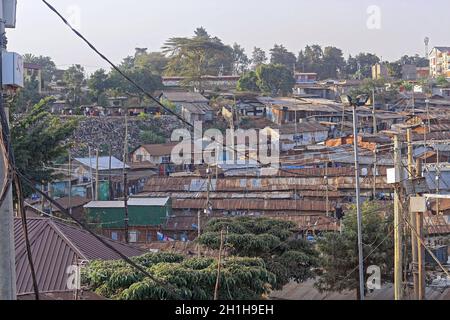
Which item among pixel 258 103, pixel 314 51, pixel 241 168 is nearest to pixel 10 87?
pixel 241 168

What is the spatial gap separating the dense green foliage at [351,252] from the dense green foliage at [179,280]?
3547 millimetres

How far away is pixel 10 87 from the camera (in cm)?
267

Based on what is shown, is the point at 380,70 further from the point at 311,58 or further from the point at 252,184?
the point at 252,184

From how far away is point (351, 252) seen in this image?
28.9 ft

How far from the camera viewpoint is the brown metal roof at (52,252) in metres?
5.45

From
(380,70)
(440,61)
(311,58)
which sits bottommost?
(380,70)

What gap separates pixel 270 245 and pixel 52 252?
10.7 ft

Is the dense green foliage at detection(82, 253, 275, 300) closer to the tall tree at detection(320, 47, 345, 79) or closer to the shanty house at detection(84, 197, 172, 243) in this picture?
the shanty house at detection(84, 197, 172, 243)

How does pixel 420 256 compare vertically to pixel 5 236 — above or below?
below

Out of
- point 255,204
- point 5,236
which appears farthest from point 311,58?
point 5,236

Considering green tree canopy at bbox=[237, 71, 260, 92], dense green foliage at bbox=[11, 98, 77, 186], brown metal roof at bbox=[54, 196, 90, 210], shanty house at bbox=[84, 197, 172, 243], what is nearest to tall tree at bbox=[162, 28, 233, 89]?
green tree canopy at bbox=[237, 71, 260, 92]

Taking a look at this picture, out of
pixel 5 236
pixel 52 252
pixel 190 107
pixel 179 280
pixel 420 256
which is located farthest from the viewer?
pixel 190 107
